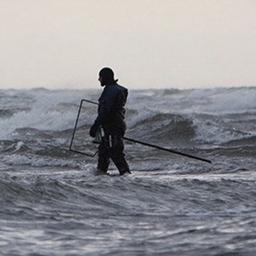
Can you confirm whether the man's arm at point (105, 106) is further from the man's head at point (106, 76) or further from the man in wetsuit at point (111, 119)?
the man's head at point (106, 76)

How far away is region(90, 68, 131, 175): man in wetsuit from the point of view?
458 inches

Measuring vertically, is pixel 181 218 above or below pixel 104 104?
below

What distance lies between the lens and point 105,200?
31.3 ft

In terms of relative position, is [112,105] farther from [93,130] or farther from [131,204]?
[131,204]

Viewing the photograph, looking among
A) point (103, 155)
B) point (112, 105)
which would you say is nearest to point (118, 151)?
point (103, 155)

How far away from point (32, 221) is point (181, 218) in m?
1.48

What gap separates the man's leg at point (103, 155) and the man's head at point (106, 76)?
2.79ft

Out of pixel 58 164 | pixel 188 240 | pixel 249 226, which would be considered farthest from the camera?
pixel 58 164

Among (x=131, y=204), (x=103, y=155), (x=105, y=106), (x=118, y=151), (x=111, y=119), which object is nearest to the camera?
(x=131, y=204)

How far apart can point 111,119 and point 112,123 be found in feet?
0.26

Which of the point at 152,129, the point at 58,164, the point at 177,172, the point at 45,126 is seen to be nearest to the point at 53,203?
the point at 177,172

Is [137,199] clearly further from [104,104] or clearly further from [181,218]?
[104,104]

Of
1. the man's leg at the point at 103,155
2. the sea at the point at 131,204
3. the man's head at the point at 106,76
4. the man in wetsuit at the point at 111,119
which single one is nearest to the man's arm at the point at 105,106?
the man in wetsuit at the point at 111,119

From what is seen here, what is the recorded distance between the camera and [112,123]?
11.9 m
